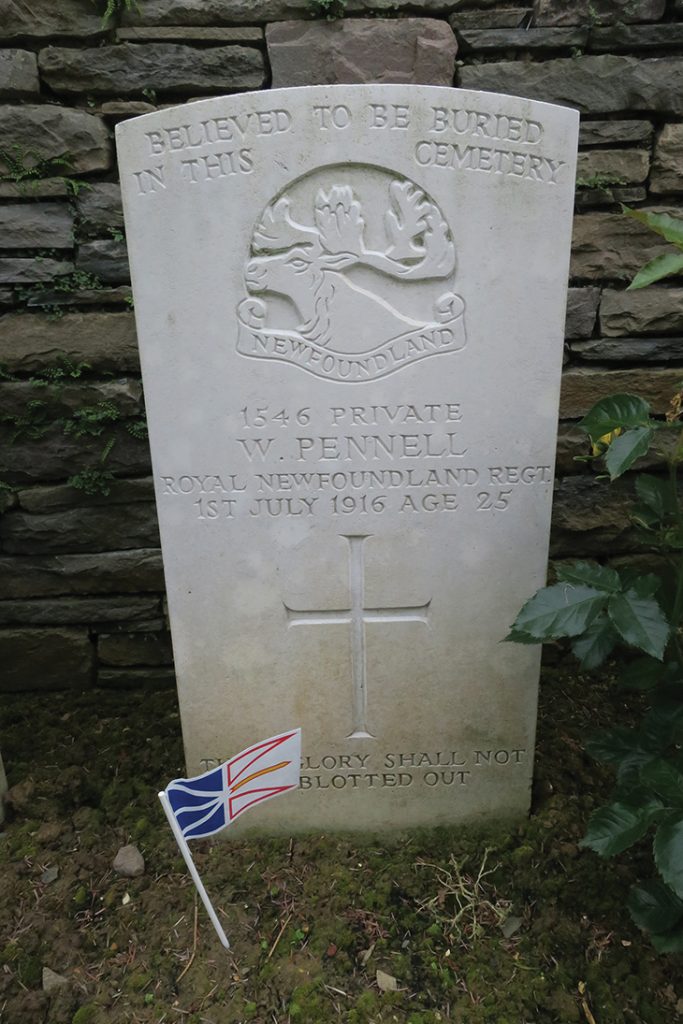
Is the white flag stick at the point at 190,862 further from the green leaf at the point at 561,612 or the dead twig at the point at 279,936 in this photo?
the green leaf at the point at 561,612

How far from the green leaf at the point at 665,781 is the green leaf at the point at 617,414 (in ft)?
2.24

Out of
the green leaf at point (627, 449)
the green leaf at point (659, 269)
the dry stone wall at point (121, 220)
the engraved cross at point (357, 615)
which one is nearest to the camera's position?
the green leaf at point (659, 269)

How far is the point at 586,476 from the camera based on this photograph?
2.36 m

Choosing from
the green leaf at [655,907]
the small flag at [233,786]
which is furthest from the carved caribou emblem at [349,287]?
the green leaf at [655,907]

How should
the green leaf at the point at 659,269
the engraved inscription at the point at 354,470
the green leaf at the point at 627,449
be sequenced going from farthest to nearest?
1. the engraved inscription at the point at 354,470
2. the green leaf at the point at 627,449
3. the green leaf at the point at 659,269

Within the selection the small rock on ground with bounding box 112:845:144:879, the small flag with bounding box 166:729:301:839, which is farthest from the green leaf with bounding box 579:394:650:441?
the small rock on ground with bounding box 112:845:144:879

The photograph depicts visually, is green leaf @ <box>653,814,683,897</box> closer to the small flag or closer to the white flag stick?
the small flag

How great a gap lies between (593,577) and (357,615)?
0.60 m

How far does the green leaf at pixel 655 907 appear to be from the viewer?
1507 mm

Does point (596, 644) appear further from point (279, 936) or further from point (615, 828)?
point (279, 936)

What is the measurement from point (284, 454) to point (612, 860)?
4.39 feet

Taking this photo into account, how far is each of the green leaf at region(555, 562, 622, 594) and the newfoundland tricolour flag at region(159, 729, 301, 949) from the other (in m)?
0.69

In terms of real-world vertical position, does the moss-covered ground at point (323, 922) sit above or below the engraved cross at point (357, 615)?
below

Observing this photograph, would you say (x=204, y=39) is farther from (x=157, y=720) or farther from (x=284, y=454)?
(x=157, y=720)
